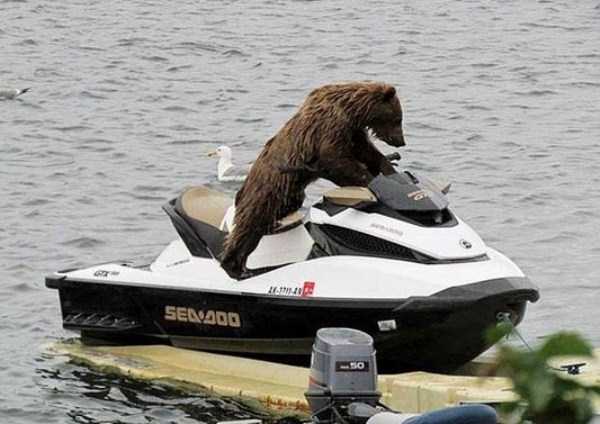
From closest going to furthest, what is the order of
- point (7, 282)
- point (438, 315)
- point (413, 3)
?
point (438, 315), point (7, 282), point (413, 3)

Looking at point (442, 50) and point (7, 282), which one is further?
point (442, 50)

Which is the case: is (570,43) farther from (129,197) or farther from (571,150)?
(129,197)

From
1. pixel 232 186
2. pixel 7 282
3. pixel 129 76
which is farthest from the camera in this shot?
pixel 129 76

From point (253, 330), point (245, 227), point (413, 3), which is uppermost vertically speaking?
point (245, 227)

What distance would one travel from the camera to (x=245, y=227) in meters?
7.35

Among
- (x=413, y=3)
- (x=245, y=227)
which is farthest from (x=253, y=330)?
(x=413, y=3)

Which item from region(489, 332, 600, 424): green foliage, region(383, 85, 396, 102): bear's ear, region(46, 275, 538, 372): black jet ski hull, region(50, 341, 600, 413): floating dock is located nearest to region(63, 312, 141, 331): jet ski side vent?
region(46, 275, 538, 372): black jet ski hull

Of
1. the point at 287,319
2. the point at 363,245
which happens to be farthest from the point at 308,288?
the point at 363,245

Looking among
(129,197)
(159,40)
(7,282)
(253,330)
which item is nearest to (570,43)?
(159,40)

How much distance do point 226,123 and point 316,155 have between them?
1003cm

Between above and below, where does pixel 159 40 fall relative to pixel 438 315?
below

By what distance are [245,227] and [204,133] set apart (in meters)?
9.53

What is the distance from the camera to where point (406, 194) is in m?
7.08

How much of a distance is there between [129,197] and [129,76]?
5.84 m
